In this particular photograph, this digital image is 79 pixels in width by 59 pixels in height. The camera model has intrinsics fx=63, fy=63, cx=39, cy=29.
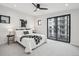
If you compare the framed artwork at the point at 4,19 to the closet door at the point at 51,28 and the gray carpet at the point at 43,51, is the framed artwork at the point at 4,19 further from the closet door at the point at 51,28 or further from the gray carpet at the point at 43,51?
the closet door at the point at 51,28

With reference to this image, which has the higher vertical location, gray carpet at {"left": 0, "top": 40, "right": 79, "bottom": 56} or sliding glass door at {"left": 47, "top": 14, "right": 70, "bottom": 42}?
sliding glass door at {"left": 47, "top": 14, "right": 70, "bottom": 42}

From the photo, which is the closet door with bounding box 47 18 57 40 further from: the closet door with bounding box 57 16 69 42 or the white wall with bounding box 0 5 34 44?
the white wall with bounding box 0 5 34 44

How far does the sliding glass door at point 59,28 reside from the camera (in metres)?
4.94

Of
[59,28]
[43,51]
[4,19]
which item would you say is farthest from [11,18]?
[59,28]

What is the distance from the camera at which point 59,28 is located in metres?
5.46

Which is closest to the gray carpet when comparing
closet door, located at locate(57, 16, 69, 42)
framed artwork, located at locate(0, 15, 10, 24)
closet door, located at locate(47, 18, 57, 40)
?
closet door, located at locate(57, 16, 69, 42)

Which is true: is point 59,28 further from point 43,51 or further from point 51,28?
point 43,51

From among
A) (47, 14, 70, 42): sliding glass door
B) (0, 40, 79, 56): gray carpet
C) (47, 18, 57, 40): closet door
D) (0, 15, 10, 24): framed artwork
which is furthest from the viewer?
(47, 18, 57, 40): closet door

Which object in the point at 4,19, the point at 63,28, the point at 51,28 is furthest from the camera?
the point at 51,28

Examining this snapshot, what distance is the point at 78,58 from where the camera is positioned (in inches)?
51.1

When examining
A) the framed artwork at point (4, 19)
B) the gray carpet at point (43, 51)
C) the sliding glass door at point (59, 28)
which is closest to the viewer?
the gray carpet at point (43, 51)

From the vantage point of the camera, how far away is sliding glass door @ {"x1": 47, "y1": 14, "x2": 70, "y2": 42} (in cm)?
494

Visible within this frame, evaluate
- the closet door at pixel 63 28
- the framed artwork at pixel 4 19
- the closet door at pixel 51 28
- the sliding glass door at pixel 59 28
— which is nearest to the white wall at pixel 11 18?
the framed artwork at pixel 4 19

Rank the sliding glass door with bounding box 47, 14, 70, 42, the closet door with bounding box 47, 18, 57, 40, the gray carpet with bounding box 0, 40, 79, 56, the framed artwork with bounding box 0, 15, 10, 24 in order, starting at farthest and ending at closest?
the closet door with bounding box 47, 18, 57, 40
the sliding glass door with bounding box 47, 14, 70, 42
the framed artwork with bounding box 0, 15, 10, 24
the gray carpet with bounding box 0, 40, 79, 56
